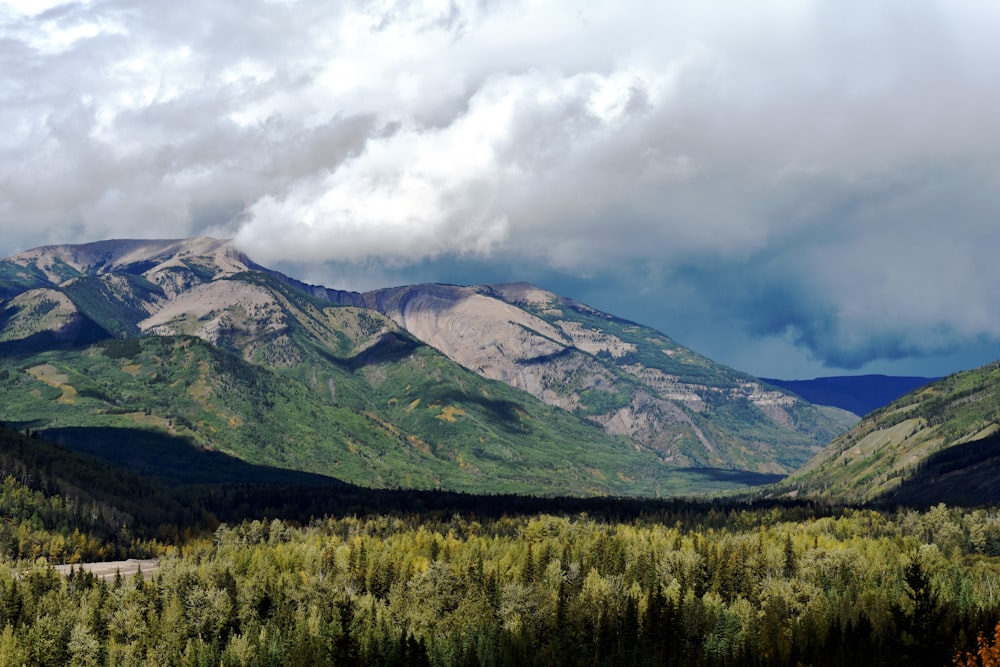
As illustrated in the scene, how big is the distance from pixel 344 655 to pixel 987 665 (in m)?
109

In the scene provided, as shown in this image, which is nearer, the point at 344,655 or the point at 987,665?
the point at 987,665

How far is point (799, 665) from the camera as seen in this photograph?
19550 cm

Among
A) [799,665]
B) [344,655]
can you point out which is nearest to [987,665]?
[799,665]

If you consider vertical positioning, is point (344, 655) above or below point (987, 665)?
below

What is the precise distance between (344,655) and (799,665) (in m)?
89.8

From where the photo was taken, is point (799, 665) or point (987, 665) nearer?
point (987, 665)

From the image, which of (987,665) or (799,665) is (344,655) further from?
(987,665)

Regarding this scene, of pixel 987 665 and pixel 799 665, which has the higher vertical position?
pixel 987 665

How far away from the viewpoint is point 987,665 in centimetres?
13800

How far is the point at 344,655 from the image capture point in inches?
7259
